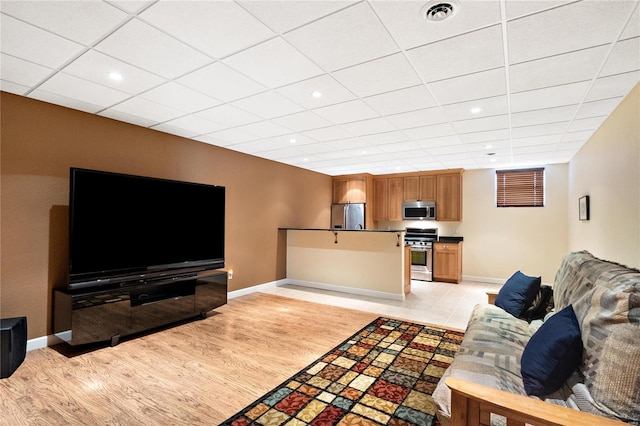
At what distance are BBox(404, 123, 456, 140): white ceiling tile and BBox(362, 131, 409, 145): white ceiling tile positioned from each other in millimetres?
118

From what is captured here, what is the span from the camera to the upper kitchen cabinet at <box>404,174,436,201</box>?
7.36m

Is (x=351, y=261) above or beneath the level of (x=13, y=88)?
beneath

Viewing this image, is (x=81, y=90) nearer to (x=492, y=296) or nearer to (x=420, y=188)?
(x=492, y=296)

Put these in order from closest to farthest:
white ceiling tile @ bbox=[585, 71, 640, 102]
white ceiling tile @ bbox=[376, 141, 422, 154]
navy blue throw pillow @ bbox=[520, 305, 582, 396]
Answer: navy blue throw pillow @ bbox=[520, 305, 582, 396]
white ceiling tile @ bbox=[585, 71, 640, 102]
white ceiling tile @ bbox=[376, 141, 422, 154]

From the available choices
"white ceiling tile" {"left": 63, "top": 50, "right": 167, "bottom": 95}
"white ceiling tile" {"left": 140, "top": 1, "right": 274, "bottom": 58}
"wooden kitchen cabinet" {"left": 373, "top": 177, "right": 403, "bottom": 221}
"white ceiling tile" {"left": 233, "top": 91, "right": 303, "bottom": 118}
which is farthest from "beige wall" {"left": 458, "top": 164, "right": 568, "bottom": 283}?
"white ceiling tile" {"left": 63, "top": 50, "right": 167, "bottom": 95}

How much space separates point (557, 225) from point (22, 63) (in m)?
8.50

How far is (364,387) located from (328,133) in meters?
3.17

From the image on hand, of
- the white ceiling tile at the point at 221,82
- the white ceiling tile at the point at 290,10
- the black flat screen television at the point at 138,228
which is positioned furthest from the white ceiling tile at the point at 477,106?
the black flat screen television at the point at 138,228

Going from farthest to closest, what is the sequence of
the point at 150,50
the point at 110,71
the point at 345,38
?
the point at 110,71
the point at 150,50
the point at 345,38

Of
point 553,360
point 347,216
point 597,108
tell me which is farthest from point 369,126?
point 347,216

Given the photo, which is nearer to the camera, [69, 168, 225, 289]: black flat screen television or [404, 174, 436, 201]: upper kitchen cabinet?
[69, 168, 225, 289]: black flat screen television

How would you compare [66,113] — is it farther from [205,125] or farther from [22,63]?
[205,125]

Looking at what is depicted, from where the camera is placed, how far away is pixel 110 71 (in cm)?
252

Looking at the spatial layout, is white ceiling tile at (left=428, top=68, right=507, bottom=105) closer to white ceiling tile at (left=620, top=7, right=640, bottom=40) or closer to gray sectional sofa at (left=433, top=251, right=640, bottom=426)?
white ceiling tile at (left=620, top=7, right=640, bottom=40)
